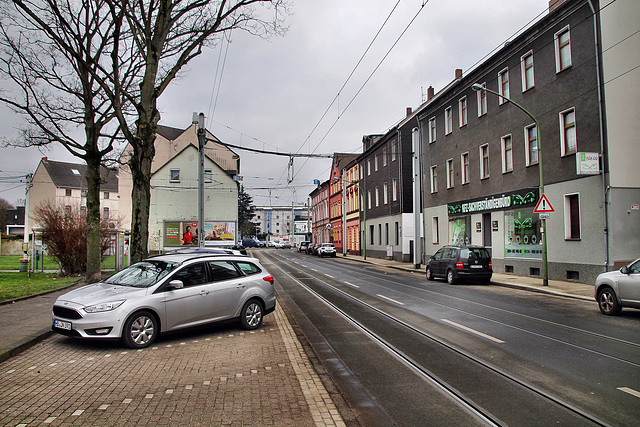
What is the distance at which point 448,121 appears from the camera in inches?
1154

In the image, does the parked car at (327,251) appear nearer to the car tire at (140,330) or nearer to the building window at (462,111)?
the building window at (462,111)

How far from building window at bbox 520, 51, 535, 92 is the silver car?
16950mm

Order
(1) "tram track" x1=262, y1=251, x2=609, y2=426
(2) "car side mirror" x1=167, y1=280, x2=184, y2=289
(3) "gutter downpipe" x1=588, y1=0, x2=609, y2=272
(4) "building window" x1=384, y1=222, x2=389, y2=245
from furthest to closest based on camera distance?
(4) "building window" x1=384, y1=222, x2=389, y2=245, (3) "gutter downpipe" x1=588, y1=0, x2=609, y2=272, (2) "car side mirror" x1=167, y1=280, x2=184, y2=289, (1) "tram track" x1=262, y1=251, x2=609, y2=426

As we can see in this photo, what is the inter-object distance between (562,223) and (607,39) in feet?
22.9

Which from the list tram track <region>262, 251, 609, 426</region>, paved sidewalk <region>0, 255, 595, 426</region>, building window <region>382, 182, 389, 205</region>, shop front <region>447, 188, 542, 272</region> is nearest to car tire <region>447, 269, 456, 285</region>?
paved sidewalk <region>0, 255, 595, 426</region>

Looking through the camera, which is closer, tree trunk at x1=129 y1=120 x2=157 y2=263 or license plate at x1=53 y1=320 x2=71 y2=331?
license plate at x1=53 y1=320 x2=71 y2=331

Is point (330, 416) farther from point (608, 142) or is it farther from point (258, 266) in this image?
point (608, 142)

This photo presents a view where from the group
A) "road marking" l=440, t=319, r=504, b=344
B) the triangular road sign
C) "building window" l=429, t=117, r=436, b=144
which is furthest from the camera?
"building window" l=429, t=117, r=436, b=144

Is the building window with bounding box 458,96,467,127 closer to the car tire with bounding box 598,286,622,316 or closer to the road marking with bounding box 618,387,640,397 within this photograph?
the car tire with bounding box 598,286,622,316

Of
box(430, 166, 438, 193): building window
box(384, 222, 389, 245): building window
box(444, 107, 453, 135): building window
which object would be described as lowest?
box(384, 222, 389, 245): building window

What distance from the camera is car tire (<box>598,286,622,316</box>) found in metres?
10.7

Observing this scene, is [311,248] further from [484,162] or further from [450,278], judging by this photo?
[450,278]

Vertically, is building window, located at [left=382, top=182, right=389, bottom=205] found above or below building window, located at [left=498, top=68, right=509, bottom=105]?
below

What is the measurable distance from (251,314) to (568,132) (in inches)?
612
